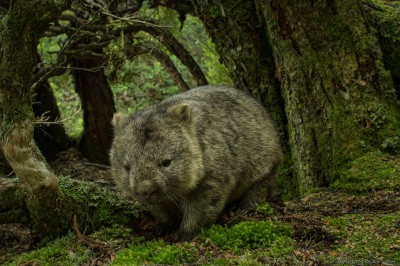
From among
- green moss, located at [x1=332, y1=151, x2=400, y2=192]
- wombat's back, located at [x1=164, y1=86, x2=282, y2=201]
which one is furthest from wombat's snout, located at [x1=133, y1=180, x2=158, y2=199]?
green moss, located at [x1=332, y1=151, x2=400, y2=192]

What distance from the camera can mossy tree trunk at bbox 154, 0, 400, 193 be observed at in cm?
549

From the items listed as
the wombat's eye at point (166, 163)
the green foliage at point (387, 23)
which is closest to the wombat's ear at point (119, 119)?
the wombat's eye at point (166, 163)

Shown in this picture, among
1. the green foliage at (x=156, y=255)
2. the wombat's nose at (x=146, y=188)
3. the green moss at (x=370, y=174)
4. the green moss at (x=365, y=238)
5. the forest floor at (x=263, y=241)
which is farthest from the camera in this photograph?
the green moss at (x=370, y=174)

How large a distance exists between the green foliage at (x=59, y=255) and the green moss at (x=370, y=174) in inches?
106

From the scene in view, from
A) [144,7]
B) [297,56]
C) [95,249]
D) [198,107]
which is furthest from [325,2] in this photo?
[144,7]

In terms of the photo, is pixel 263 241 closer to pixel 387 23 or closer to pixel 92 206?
pixel 92 206

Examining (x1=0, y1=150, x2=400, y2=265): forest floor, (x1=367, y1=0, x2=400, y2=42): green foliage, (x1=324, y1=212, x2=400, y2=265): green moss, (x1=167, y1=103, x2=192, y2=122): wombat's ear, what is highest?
(x1=367, y1=0, x2=400, y2=42): green foliage

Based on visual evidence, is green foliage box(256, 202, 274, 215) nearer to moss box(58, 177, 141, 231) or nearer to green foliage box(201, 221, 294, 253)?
green foliage box(201, 221, 294, 253)

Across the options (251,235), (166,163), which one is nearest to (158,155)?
(166,163)

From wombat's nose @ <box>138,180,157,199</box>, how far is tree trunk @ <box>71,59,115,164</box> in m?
5.93

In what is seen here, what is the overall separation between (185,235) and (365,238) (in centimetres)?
164

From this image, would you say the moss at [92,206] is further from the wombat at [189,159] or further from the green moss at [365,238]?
the green moss at [365,238]

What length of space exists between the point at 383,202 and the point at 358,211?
9.7 inches

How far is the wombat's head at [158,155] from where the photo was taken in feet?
14.4
